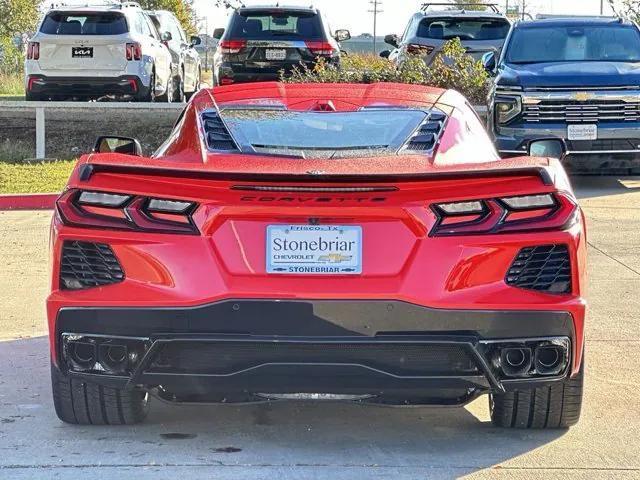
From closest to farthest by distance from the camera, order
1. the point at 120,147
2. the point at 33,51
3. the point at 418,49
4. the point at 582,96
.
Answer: the point at 120,147 → the point at 582,96 → the point at 33,51 → the point at 418,49

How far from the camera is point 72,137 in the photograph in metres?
17.6

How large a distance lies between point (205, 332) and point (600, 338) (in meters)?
3.31

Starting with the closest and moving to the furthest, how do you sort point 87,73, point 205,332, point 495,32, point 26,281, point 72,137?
point 205,332
point 26,281
point 72,137
point 87,73
point 495,32

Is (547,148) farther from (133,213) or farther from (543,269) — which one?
(133,213)

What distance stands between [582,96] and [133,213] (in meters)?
10.3

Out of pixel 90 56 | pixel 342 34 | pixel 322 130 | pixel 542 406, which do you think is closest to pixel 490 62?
pixel 90 56

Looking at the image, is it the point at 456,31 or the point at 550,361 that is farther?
the point at 456,31

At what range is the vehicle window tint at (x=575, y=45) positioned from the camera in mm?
15312

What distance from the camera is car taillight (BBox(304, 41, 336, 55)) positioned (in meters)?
20.0

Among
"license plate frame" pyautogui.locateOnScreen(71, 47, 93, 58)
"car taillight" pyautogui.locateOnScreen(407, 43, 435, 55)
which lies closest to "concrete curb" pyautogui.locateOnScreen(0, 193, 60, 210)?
"license plate frame" pyautogui.locateOnScreen(71, 47, 93, 58)

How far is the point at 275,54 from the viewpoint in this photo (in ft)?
65.6

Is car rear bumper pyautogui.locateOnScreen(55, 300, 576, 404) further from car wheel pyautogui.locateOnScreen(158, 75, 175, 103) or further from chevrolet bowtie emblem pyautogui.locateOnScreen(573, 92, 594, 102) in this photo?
car wheel pyautogui.locateOnScreen(158, 75, 175, 103)

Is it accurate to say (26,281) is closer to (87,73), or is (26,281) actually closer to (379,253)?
(379,253)

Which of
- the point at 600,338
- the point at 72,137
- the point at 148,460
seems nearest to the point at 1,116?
the point at 72,137
